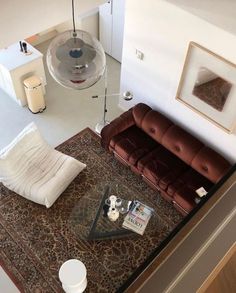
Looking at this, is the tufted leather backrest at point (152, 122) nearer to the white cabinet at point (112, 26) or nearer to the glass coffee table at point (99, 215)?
the glass coffee table at point (99, 215)

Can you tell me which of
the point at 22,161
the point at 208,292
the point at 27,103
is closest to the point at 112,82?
the point at 27,103

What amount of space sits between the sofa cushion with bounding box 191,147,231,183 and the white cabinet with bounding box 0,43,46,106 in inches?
119

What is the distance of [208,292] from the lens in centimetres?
75

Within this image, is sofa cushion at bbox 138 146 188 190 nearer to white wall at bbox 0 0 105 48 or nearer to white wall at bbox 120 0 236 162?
white wall at bbox 120 0 236 162

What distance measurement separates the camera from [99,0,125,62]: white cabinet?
5874mm

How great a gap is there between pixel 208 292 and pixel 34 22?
113 inches

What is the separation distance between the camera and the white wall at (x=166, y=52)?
381 centimetres

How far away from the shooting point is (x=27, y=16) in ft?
9.81

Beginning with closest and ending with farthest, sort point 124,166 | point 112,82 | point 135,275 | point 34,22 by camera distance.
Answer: point 135,275
point 34,22
point 124,166
point 112,82

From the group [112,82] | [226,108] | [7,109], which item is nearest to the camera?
[226,108]

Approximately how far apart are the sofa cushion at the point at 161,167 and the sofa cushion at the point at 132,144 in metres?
0.10

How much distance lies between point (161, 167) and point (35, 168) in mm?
1776

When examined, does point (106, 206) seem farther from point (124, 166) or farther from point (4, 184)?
point (4, 184)

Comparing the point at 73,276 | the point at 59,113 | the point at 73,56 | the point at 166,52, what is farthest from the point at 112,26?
the point at 73,276
